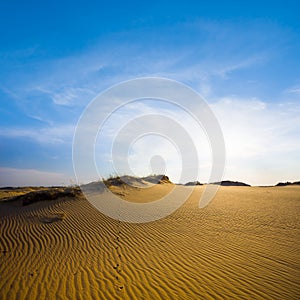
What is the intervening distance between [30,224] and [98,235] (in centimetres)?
416

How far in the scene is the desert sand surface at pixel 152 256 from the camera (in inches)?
211

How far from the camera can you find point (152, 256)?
7312 millimetres

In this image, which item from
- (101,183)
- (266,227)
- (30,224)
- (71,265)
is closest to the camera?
(71,265)

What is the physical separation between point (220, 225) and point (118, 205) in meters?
6.15

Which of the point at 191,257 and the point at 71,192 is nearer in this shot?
the point at 191,257

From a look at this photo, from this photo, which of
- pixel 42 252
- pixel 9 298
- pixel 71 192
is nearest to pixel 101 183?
pixel 71 192

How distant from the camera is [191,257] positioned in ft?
23.2

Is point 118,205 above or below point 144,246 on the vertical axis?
above

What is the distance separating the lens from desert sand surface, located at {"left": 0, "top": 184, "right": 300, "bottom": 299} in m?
5.35

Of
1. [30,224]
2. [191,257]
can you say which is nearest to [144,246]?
[191,257]

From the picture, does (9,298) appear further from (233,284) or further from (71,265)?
(233,284)

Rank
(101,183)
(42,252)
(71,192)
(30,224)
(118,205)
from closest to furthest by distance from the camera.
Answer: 1. (42,252)
2. (30,224)
3. (118,205)
4. (71,192)
5. (101,183)

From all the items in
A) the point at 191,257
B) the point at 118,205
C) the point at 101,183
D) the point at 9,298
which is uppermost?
the point at 101,183

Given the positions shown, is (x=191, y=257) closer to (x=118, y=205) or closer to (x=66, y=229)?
(x=66, y=229)
